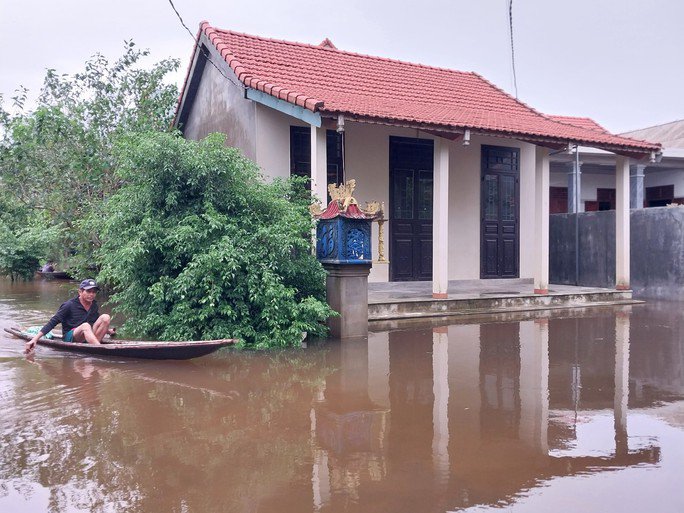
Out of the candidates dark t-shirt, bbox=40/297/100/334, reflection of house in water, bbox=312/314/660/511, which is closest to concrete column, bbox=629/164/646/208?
reflection of house in water, bbox=312/314/660/511

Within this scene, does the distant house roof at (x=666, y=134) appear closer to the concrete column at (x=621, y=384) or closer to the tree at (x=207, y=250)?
the concrete column at (x=621, y=384)

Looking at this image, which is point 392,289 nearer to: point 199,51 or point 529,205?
point 529,205

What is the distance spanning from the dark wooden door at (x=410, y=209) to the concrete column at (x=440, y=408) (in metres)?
4.08

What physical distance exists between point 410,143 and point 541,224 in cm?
316

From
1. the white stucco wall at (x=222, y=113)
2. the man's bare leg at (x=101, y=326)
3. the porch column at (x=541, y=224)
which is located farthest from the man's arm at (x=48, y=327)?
the porch column at (x=541, y=224)

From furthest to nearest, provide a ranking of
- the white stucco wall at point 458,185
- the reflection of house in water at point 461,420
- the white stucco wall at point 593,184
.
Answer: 1. the white stucco wall at point 593,184
2. the white stucco wall at point 458,185
3. the reflection of house in water at point 461,420

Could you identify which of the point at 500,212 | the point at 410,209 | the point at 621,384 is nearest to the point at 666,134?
the point at 500,212

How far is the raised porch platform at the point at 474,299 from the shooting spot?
10.9 meters

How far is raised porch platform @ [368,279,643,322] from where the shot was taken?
10.9 meters

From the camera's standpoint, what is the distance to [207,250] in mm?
8570

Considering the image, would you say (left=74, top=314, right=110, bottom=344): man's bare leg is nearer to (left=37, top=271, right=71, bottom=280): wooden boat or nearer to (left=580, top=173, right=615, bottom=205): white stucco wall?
(left=580, top=173, right=615, bottom=205): white stucco wall

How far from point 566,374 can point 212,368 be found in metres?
3.95

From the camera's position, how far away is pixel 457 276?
14062mm

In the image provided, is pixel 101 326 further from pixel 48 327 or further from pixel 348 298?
pixel 348 298
